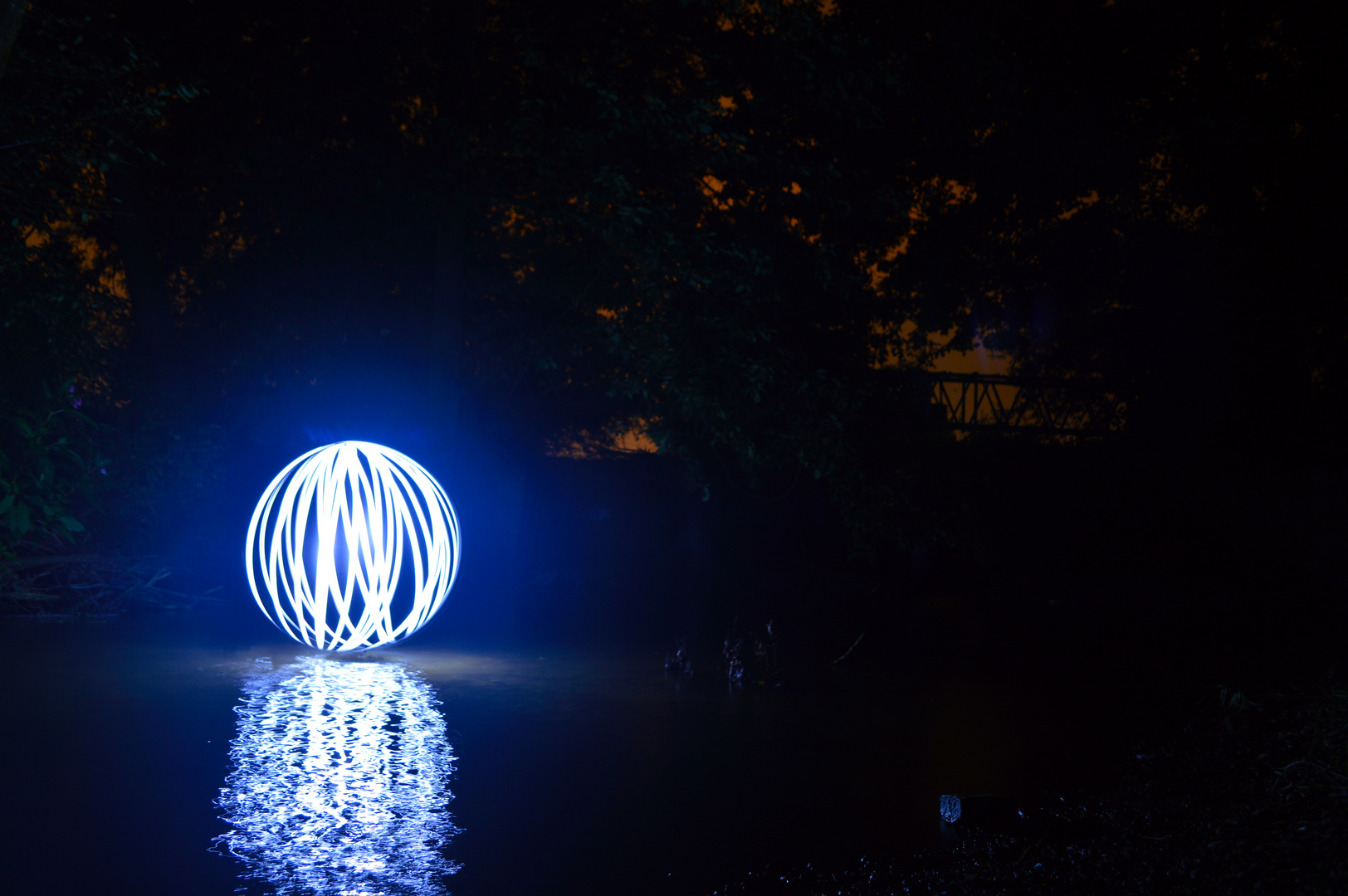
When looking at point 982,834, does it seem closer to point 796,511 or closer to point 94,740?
point 94,740

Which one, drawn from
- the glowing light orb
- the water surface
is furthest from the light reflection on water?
the glowing light orb

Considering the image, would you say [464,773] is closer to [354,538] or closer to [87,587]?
[354,538]

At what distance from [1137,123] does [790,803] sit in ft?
50.3

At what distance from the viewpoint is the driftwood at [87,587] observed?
525 inches

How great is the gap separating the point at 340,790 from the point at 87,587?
9.93m

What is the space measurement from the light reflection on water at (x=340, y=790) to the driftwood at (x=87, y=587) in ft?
20.6

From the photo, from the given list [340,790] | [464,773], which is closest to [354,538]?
[464,773]

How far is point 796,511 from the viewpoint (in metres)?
25.3

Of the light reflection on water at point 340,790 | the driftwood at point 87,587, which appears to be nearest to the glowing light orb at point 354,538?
the light reflection on water at point 340,790

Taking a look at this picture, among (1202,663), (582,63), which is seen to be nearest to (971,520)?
(1202,663)

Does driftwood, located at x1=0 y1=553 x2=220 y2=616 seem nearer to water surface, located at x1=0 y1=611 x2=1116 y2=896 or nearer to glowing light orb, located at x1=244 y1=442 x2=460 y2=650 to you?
glowing light orb, located at x1=244 y1=442 x2=460 y2=650

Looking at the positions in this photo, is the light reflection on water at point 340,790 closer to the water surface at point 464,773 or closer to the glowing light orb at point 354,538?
the water surface at point 464,773

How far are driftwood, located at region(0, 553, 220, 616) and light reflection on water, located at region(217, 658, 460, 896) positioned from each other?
20.6 feet

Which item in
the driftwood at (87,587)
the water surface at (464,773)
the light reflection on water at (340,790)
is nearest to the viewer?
the light reflection on water at (340,790)
